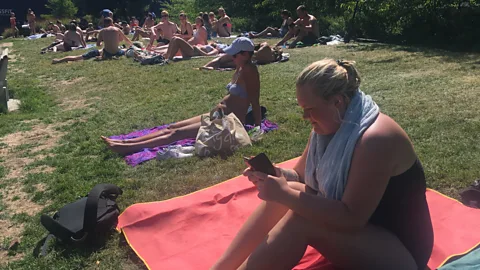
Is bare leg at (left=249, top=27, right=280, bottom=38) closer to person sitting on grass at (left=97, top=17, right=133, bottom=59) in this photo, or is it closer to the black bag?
person sitting on grass at (left=97, top=17, right=133, bottom=59)

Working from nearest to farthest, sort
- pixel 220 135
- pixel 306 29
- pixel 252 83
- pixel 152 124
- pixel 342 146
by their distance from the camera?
pixel 342 146 < pixel 220 135 < pixel 252 83 < pixel 152 124 < pixel 306 29

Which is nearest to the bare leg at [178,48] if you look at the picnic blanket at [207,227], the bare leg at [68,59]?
the bare leg at [68,59]

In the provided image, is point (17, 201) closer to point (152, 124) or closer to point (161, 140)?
point (161, 140)

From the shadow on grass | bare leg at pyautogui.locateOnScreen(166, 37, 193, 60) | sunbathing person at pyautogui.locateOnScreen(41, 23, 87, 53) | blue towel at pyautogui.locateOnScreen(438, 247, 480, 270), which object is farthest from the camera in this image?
sunbathing person at pyautogui.locateOnScreen(41, 23, 87, 53)

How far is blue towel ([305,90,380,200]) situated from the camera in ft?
6.97

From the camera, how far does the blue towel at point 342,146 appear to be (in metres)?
2.12

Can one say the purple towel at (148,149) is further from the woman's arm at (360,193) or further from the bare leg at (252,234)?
the woman's arm at (360,193)

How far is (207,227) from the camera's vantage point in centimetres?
358

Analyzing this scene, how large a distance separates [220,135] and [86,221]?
2.01 meters

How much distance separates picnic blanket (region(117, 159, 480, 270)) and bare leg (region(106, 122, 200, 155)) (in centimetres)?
137

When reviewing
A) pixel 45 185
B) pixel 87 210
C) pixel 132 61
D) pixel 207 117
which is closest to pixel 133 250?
pixel 87 210

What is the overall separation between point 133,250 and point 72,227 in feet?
1.65

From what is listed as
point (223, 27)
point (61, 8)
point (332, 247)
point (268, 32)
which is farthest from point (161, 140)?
point (61, 8)

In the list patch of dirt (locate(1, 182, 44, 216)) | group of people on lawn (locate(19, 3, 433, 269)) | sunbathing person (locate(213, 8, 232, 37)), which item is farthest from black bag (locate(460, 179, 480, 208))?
sunbathing person (locate(213, 8, 232, 37))
